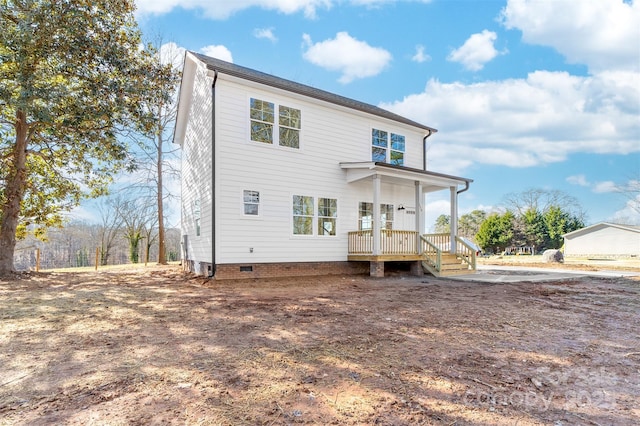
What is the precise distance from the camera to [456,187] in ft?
44.9

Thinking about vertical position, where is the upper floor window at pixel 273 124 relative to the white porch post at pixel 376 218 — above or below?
above

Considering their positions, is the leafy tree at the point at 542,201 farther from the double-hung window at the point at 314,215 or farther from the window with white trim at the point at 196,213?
the window with white trim at the point at 196,213

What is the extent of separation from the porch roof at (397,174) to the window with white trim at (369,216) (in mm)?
1141

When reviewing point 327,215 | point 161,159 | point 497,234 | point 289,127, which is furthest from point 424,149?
point 497,234

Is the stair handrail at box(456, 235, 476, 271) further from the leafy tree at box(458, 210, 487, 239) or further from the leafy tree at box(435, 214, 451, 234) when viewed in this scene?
the leafy tree at box(435, 214, 451, 234)

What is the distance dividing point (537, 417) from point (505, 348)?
174 cm

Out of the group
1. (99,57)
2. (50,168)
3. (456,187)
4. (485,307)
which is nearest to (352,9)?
(456,187)

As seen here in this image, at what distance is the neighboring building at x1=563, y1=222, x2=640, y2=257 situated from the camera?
3088 centimetres

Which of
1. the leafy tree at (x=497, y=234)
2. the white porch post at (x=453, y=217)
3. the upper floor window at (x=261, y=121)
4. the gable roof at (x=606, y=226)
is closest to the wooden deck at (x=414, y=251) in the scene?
the white porch post at (x=453, y=217)

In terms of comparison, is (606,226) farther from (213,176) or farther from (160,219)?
(160,219)

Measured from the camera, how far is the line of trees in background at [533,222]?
1500 inches

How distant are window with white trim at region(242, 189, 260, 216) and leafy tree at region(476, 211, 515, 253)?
1355 inches

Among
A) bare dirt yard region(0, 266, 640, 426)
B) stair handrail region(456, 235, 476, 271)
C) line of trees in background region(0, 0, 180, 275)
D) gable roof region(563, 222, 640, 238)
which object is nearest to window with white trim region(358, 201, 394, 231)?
stair handrail region(456, 235, 476, 271)

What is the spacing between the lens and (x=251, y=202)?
35.1ft
